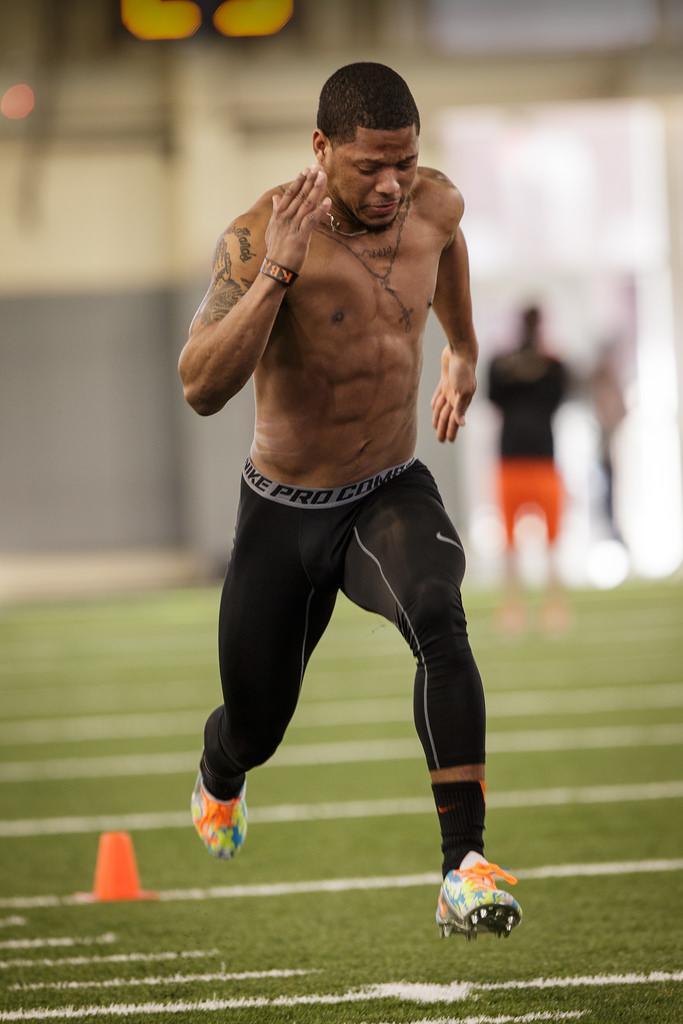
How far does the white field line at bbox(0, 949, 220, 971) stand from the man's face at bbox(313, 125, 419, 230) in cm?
191

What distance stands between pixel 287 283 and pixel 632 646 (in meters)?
7.59

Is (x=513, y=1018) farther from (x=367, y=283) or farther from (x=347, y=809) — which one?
(x=347, y=809)

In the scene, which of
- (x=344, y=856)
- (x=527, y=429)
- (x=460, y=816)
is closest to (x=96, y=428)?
(x=527, y=429)

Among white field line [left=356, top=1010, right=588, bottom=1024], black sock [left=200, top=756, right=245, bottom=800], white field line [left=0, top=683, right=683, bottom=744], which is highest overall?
black sock [left=200, top=756, right=245, bottom=800]

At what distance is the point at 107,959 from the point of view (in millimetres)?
4102

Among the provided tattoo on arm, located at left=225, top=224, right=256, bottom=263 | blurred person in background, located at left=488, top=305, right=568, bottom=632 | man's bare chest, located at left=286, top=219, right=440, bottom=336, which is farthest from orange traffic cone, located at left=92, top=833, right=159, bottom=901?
blurred person in background, located at left=488, top=305, right=568, bottom=632

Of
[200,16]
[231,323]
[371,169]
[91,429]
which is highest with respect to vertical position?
[200,16]

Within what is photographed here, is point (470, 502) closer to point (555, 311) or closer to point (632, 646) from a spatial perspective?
point (555, 311)

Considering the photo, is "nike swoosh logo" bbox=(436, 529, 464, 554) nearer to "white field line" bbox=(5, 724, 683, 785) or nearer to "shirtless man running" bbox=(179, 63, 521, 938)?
"shirtless man running" bbox=(179, 63, 521, 938)

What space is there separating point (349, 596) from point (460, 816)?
2.00ft

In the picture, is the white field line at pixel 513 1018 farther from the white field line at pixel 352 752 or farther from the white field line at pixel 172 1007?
the white field line at pixel 352 752

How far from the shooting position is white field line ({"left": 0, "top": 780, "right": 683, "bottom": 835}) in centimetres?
591

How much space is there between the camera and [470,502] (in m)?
17.9

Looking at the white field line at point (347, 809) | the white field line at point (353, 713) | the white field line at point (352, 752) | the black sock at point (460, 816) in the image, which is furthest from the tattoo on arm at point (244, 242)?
the white field line at point (353, 713)
